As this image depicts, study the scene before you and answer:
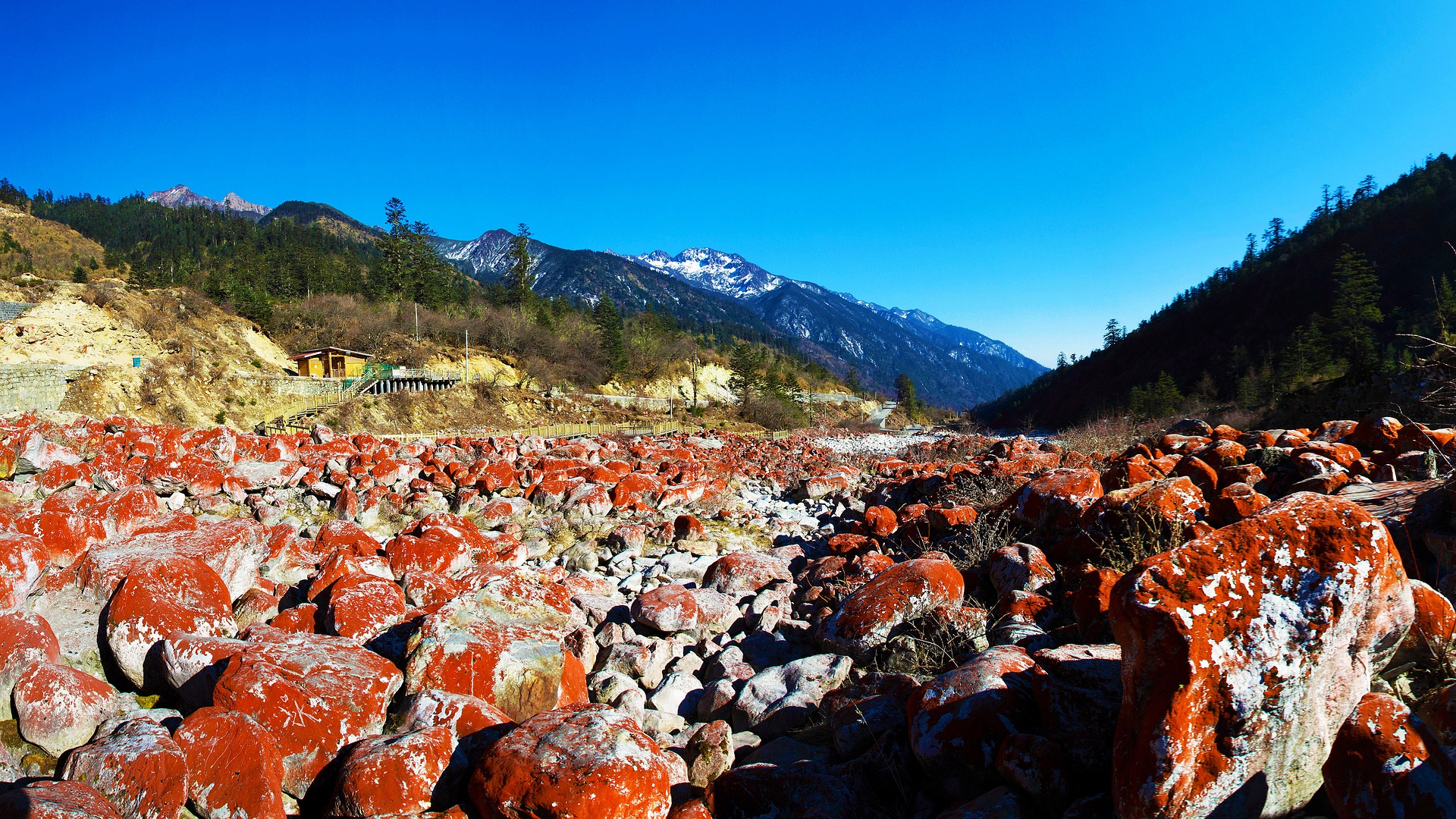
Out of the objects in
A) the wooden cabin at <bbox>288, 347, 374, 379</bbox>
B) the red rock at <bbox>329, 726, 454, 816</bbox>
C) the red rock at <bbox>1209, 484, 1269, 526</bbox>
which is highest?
the wooden cabin at <bbox>288, 347, 374, 379</bbox>

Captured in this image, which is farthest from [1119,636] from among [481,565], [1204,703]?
[481,565]

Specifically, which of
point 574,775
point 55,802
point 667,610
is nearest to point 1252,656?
point 574,775

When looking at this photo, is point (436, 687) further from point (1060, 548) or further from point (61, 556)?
point (1060, 548)

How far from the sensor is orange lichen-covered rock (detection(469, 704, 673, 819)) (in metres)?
3.05

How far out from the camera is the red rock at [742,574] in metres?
7.54

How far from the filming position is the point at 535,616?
5957mm

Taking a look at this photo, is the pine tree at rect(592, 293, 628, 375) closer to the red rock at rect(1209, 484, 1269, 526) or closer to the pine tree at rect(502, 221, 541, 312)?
the pine tree at rect(502, 221, 541, 312)

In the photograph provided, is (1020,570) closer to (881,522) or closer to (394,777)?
(881,522)

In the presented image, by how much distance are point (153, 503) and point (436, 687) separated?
617 cm

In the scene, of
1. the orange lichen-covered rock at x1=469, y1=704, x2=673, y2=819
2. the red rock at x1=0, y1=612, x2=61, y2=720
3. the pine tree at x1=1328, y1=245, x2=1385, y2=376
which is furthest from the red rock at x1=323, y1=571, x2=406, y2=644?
the pine tree at x1=1328, y1=245, x2=1385, y2=376

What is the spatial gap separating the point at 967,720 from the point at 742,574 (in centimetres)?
455

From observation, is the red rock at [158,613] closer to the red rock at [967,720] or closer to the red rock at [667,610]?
the red rock at [667,610]

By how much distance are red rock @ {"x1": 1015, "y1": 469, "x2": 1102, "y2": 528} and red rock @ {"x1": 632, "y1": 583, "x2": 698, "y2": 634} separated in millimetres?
4247

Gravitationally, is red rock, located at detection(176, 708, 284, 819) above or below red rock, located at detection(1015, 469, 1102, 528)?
below
